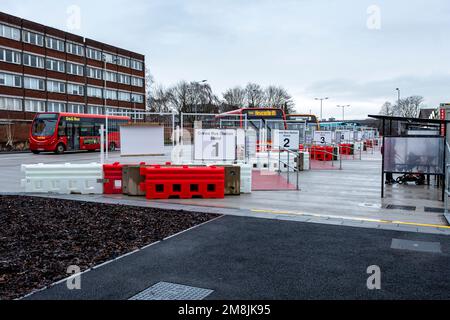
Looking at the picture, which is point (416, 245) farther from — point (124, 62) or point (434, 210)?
point (124, 62)

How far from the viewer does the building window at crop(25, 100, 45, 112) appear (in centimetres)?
5884

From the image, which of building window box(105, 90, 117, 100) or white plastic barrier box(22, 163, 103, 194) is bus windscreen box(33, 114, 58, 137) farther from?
building window box(105, 90, 117, 100)

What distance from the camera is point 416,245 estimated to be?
22.5 feet

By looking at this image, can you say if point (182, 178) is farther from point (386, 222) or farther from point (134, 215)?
point (386, 222)

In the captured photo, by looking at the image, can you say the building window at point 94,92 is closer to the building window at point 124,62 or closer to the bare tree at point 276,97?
the building window at point 124,62

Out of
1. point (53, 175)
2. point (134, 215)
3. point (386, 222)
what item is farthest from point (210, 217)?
point (53, 175)

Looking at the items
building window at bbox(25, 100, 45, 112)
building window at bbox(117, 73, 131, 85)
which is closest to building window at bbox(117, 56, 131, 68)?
building window at bbox(117, 73, 131, 85)

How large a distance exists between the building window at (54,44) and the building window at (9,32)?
572 centimetres

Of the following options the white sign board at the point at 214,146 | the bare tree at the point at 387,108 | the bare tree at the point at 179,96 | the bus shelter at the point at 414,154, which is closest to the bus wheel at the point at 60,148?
the white sign board at the point at 214,146

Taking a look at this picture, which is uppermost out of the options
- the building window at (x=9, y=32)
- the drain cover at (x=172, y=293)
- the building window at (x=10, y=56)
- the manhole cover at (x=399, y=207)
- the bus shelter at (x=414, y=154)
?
the building window at (x=9, y=32)

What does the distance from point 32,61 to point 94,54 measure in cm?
1449

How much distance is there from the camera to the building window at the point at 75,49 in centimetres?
6800

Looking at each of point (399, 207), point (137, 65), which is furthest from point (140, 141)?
point (137, 65)

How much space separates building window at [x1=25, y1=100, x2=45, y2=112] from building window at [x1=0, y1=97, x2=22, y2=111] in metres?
1.21
